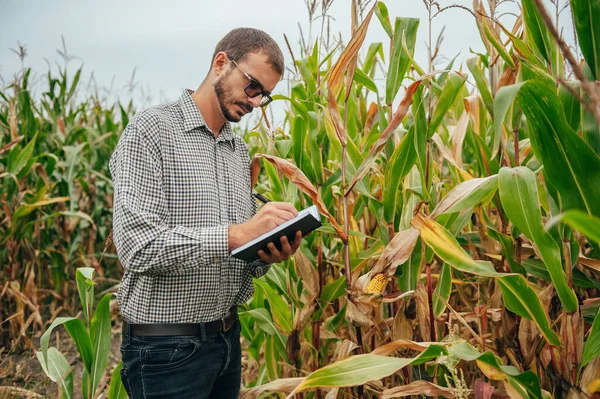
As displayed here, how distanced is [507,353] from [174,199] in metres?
1.04

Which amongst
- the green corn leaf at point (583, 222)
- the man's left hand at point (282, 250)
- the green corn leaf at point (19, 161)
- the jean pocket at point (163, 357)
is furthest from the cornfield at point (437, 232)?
the green corn leaf at point (19, 161)

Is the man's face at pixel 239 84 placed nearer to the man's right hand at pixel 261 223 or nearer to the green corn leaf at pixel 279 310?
the man's right hand at pixel 261 223

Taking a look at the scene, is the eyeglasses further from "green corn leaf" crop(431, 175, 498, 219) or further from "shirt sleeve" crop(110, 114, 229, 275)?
"green corn leaf" crop(431, 175, 498, 219)

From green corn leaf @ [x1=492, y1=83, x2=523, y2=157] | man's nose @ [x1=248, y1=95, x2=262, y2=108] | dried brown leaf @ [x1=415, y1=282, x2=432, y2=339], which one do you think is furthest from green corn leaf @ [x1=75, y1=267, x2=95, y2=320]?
green corn leaf @ [x1=492, y1=83, x2=523, y2=157]

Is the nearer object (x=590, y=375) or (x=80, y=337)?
(x=590, y=375)

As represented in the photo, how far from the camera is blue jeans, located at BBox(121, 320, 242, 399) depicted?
49.4 inches

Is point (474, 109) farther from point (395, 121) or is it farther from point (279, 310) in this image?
point (279, 310)

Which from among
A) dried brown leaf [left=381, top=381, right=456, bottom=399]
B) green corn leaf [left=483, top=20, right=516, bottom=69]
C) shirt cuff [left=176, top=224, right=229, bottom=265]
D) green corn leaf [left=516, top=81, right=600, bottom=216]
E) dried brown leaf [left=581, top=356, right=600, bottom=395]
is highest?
green corn leaf [left=483, top=20, right=516, bottom=69]

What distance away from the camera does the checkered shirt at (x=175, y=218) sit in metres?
1.17

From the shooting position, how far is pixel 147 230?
117 cm

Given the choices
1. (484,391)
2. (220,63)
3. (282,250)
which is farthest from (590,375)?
(220,63)

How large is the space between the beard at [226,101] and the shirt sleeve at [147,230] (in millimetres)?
256

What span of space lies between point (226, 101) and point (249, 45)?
0.18 metres

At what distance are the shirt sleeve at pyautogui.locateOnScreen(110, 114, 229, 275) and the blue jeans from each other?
0.67 feet
